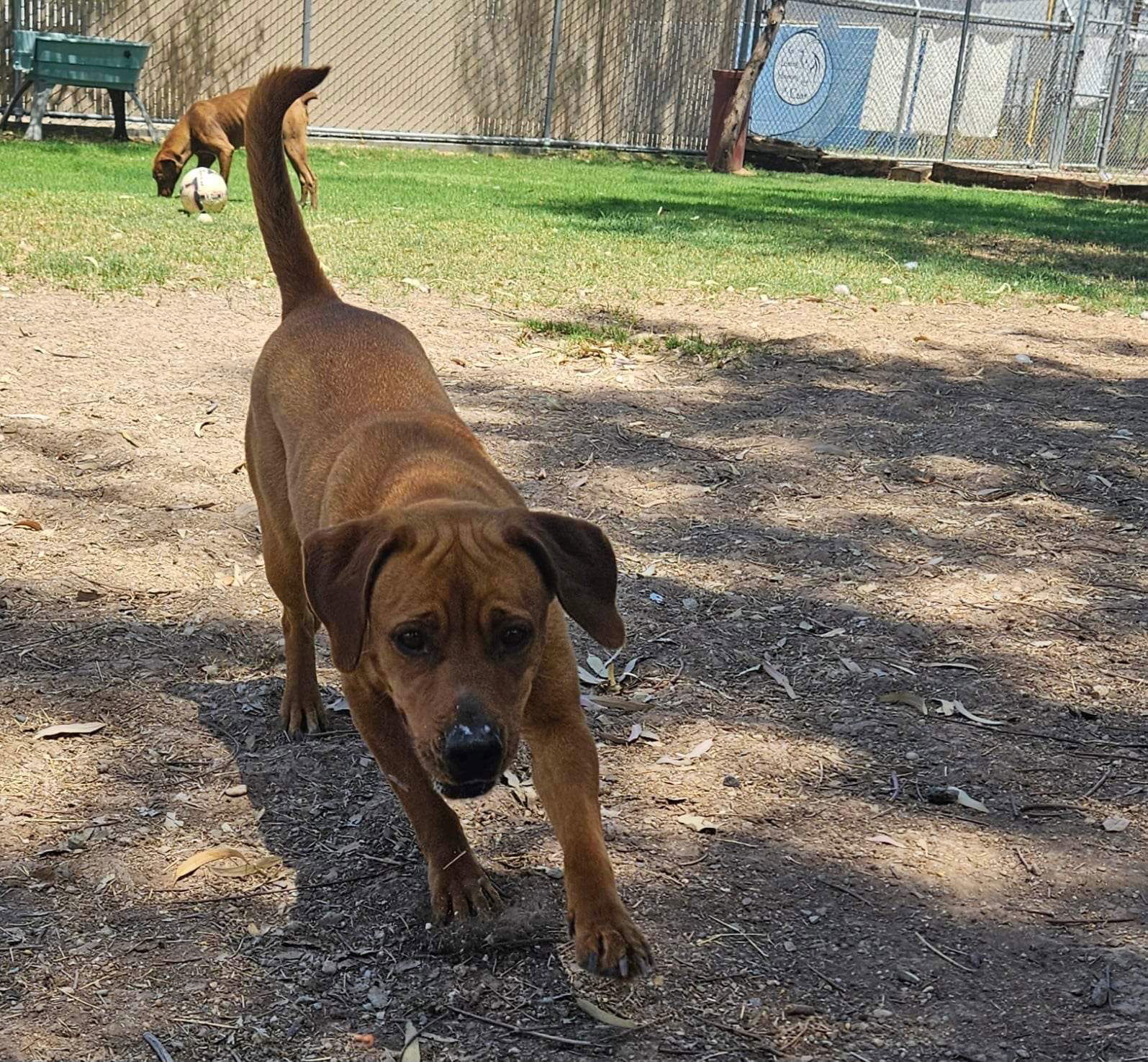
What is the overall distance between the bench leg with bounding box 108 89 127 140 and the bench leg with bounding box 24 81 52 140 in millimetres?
837

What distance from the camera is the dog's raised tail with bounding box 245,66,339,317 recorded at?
178 inches

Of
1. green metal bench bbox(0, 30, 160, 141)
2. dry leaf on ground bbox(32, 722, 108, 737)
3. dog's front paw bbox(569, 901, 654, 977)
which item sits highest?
green metal bench bbox(0, 30, 160, 141)

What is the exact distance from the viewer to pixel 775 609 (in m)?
4.77

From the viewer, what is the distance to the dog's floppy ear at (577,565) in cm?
303

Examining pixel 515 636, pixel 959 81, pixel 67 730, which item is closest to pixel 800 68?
pixel 959 81

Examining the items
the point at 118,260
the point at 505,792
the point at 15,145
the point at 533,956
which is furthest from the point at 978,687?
the point at 15,145

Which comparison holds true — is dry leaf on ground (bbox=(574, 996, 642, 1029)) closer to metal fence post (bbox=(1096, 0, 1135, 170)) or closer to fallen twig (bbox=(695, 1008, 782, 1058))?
fallen twig (bbox=(695, 1008, 782, 1058))

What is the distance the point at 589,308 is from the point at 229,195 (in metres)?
6.53

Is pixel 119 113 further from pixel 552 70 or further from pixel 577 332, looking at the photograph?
pixel 577 332

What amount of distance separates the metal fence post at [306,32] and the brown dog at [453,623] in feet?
59.1

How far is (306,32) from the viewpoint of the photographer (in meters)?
20.3

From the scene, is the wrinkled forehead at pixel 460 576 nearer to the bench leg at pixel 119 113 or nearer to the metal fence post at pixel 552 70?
the bench leg at pixel 119 113

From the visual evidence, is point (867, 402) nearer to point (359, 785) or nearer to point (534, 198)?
point (359, 785)

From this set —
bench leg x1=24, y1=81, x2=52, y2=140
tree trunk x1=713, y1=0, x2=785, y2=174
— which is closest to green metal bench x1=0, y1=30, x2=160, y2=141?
bench leg x1=24, y1=81, x2=52, y2=140
